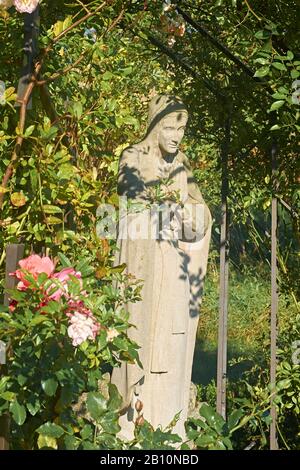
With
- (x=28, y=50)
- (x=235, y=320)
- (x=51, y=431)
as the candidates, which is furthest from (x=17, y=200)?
(x=235, y=320)

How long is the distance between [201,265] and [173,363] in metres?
0.47

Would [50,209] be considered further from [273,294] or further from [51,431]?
[273,294]

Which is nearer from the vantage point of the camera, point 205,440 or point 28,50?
point 205,440

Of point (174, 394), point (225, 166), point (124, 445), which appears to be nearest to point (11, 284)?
point (124, 445)

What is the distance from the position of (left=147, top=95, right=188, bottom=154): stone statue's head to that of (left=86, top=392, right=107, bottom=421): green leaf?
162cm

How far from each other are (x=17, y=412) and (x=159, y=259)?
4.87 ft

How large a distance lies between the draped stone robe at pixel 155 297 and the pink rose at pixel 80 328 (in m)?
1.41

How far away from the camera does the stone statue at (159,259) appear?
426 centimetres

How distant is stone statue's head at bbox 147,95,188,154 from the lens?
4254 mm

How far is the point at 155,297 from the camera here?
431 cm

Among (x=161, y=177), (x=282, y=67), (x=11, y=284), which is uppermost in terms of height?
(x=282, y=67)

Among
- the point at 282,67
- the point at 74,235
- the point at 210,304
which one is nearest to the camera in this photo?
the point at 74,235

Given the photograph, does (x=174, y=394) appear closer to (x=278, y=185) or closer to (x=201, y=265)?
(x=201, y=265)

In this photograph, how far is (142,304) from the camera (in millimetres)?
4301
